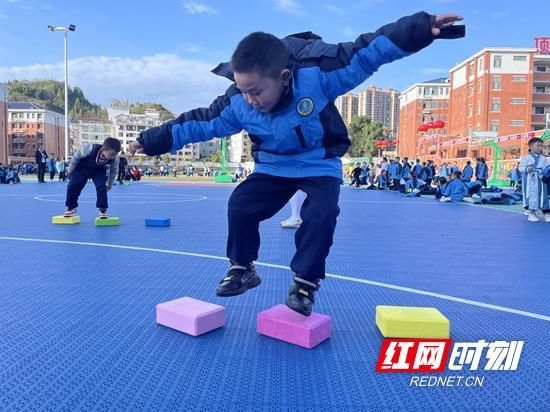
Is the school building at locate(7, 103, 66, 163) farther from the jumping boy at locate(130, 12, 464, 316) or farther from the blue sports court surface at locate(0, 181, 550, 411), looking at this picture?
the jumping boy at locate(130, 12, 464, 316)

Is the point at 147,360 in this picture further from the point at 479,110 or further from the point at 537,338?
the point at 479,110

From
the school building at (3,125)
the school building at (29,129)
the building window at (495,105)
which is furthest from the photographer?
the school building at (29,129)

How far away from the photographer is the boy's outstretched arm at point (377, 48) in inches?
79.6

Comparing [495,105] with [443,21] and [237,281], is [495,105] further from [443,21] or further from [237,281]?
[237,281]

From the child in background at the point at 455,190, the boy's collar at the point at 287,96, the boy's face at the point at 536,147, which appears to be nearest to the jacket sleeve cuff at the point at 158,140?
the boy's collar at the point at 287,96

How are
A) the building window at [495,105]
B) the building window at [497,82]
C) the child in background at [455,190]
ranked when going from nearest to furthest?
1. the child in background at [455,190]
2. the building window at [497,82]
3. the building window at [495,105]

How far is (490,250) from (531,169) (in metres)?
3.99

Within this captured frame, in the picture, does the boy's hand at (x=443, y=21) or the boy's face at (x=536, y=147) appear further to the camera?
the boy's face at (x=536, y=147)

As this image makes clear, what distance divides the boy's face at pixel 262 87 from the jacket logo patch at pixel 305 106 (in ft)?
0.34

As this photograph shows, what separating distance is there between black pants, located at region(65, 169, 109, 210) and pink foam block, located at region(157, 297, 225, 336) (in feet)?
14.6

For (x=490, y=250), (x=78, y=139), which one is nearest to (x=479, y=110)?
(x=490, y=250)

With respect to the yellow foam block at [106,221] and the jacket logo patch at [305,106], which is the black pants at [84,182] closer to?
the yellow foam block at [106,221]

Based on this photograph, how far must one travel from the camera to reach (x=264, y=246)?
4.77 meters

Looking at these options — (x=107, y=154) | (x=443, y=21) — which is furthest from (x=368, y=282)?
(x=107, y=154)
